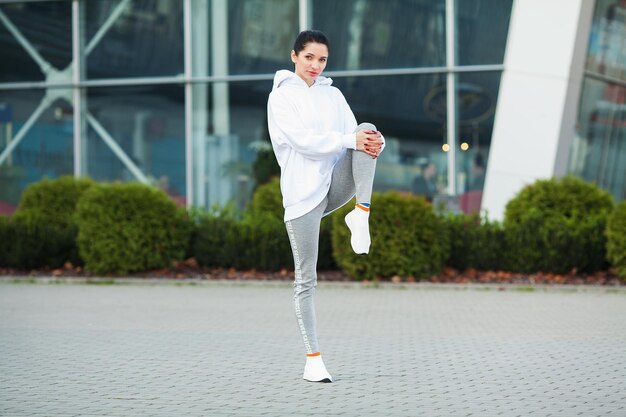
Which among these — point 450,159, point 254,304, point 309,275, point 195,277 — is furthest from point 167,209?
point 309,275

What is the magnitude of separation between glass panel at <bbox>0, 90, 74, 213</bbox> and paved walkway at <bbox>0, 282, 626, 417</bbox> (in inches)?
293

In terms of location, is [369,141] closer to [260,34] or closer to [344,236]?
[344,236]

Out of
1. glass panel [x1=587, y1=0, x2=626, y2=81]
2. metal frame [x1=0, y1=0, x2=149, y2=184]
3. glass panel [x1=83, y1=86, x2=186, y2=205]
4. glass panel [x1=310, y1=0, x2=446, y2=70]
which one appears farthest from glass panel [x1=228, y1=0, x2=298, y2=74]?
glass panel [x1=587, y1=0, x2=626, y2=81]

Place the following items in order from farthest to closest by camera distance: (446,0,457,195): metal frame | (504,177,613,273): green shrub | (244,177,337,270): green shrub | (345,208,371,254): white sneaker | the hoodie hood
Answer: (446,0,457,195): metal frame
(244,177,337,270): green shrub
(504,177,613,273): green shrub
the hoodie hood
(345,208,371,254): white sneaker

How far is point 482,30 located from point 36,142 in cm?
825

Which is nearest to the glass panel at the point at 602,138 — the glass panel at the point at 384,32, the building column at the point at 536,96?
the building column at the point at 536,96

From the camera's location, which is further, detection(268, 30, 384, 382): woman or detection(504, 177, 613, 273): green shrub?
detection(504, 177, 613, 273): green shrub

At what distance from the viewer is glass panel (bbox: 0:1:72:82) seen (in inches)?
771

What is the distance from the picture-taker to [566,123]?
1697cm

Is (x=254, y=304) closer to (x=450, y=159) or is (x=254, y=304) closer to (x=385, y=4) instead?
(x=450, y=159)

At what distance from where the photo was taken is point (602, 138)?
18.5 m

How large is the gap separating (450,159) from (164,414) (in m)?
12.9

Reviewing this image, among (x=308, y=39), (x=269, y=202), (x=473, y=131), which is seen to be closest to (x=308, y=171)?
(x=308, y=39)

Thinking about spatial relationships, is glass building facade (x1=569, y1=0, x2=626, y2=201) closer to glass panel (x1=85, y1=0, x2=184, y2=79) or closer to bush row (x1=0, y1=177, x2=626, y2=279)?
bush row (x1=0, y1=177, x2=626, y2=279)
